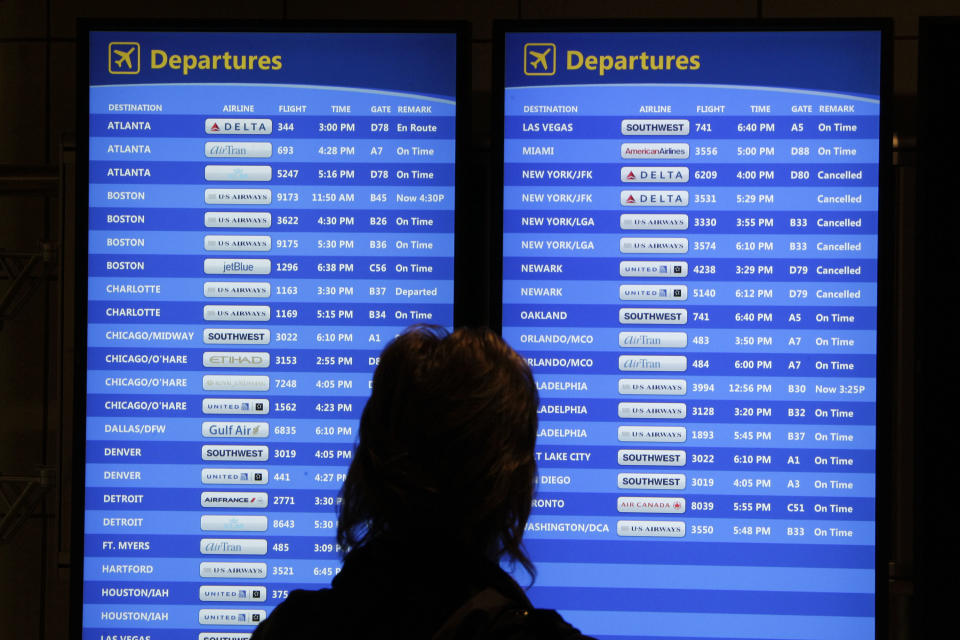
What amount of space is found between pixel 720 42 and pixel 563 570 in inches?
59.8

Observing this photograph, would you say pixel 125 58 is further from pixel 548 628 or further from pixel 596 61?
pixel 548 628

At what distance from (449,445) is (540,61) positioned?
1.68m

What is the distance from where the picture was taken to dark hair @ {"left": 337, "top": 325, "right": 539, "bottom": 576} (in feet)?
4.66

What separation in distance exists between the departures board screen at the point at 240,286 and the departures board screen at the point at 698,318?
0.33m

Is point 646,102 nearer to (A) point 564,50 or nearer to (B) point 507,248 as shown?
(A) point 564,50

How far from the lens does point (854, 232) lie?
9.01 feet

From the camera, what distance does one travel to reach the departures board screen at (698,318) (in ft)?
8.95

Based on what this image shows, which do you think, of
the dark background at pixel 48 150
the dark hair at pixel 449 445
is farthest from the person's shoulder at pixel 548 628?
the dark background at pixel 48 150

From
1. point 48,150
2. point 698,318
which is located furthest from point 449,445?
point 48,150

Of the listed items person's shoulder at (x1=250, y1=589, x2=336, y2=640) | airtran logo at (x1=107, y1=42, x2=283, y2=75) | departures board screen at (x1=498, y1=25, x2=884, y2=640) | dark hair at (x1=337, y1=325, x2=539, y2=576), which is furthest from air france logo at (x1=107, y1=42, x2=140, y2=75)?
person's shoulder at (x1=250, y1=589, x2=336, y2=640)

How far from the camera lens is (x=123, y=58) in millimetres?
2865

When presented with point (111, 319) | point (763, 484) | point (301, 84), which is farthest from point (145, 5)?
point (763, 484)

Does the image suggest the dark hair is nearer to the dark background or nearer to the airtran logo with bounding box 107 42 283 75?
the airtran logo with bounding box 107 42 283 75

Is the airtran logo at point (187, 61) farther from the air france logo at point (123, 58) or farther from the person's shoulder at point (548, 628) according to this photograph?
the person's shoulder at point (548, 628)
